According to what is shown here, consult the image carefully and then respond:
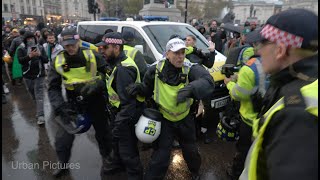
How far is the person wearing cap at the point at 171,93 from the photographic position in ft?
9.88

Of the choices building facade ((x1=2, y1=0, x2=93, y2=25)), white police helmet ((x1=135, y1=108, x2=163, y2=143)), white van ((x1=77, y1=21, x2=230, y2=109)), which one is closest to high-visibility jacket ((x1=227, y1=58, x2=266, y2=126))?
Result: white police helmet ((x1=135, y1=108, x2=163, y2=143))

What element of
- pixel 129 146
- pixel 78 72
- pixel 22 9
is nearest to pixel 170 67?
pixel 129 146

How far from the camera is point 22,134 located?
537 centimetres

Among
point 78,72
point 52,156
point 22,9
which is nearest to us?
point 78,72

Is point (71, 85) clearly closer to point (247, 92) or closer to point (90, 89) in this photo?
point (90, 89)

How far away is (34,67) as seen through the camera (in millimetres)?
5918

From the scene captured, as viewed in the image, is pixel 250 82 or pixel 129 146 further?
pixel 129 146

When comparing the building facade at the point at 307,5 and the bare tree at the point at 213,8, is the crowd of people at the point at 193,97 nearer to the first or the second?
the building facade at the point at 307,5

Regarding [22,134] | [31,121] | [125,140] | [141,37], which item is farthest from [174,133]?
[31,121]

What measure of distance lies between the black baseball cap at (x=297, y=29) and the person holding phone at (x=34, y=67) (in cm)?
563

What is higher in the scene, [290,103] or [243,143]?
[290,103]

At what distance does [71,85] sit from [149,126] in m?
1.41

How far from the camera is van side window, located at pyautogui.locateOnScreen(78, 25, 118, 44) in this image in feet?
23.5

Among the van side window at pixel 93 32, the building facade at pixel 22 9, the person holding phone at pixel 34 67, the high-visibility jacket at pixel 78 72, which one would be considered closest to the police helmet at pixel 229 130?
the high-visibility jacket at pixel 78 72
